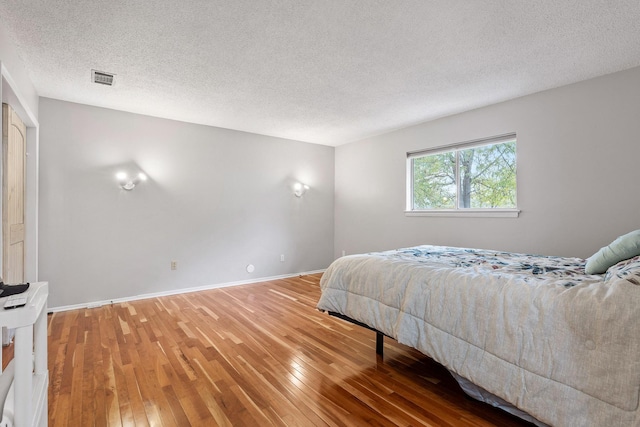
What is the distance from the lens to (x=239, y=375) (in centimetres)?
212

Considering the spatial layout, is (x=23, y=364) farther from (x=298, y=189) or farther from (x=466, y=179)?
(x=298, y=189)

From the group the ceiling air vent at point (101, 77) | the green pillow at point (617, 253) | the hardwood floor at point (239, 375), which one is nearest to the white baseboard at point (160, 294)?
the hardwood floor at point (239, 375)

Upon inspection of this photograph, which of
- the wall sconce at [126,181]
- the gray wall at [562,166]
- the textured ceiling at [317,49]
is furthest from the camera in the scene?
the wall sconce at [126,181]

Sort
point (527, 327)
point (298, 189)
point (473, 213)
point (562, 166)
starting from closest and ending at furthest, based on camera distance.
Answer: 1. point (527, 327)
2. point (562, 166)
3. point (473, 213)
4. point (298, 189)

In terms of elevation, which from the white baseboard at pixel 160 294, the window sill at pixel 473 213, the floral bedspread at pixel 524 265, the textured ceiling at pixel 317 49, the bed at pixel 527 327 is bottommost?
the white baseboard at pixel 160 294

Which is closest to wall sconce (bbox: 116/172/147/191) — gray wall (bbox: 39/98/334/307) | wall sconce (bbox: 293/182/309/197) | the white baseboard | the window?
gray wall (bbox: 39/98/334/307)

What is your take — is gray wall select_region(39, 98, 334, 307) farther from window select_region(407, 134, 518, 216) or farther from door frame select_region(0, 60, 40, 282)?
window select_region(407, 134, 518, 216)

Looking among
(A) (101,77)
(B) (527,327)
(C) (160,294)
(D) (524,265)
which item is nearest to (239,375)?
(B) (527,327)

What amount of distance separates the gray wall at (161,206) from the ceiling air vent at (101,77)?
0.95m

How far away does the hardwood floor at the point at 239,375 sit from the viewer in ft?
5.59

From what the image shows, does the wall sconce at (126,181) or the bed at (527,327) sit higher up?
the wall sconce at (126,181)

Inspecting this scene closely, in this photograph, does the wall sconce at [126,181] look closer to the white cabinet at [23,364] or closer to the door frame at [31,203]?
the door frame at [31,203]

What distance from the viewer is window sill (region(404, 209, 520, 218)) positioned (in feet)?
11.4

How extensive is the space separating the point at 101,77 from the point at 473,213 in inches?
171
